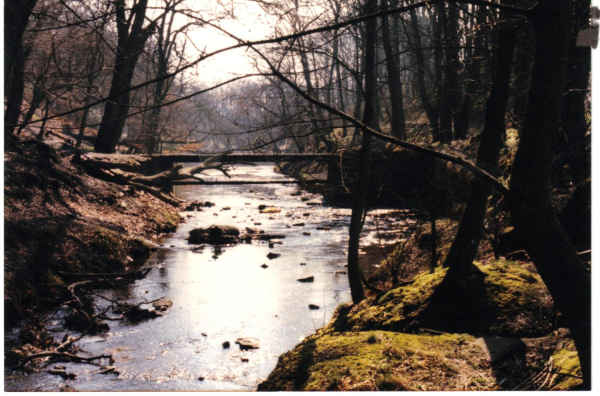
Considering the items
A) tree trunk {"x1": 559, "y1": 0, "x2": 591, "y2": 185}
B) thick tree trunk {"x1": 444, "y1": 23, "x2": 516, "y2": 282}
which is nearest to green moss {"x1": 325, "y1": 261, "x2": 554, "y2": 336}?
thick tree trunk {"x1": 444, "y1": 23, "x2": 516, "y2": 282}

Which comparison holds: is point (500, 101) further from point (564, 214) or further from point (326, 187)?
point (326, 187)

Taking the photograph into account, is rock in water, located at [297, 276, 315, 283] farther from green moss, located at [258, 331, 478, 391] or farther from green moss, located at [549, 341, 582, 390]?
green moss, located at [549, 341, 582, 390]

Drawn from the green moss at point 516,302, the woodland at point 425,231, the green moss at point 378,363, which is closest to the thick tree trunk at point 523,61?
the woodland at point 425,231

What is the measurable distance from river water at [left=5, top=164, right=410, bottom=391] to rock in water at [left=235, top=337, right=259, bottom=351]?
0.07 m

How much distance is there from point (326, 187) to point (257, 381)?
2.75 m

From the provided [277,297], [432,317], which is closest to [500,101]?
[432,317]

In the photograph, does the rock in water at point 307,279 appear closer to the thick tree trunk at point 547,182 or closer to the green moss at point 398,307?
the green moss at point 398,307

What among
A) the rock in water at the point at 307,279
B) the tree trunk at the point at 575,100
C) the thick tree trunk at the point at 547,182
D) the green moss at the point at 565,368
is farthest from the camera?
the rock in water at the point at 307,279

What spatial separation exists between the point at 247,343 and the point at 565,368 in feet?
12.5

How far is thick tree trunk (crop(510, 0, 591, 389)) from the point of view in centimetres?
308

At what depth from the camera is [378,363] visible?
404 centimetres

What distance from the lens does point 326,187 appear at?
752 centimetres

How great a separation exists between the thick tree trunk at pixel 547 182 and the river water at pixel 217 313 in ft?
10.6

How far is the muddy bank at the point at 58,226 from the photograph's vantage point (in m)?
7.61
